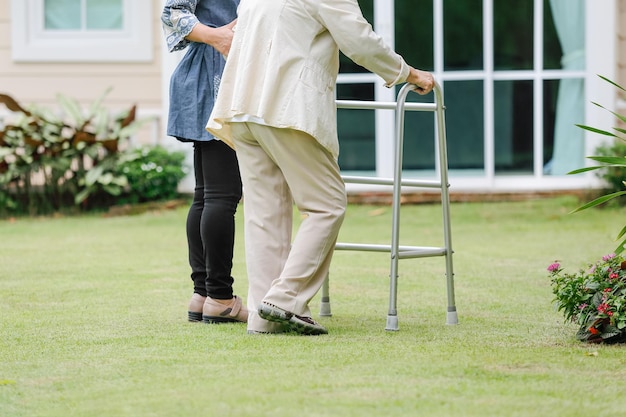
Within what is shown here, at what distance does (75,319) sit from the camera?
4988 millimetres

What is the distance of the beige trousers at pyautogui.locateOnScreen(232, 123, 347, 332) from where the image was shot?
440cm

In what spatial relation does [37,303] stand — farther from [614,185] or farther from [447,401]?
[614,185]

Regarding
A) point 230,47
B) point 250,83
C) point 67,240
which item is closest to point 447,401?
point 250,83

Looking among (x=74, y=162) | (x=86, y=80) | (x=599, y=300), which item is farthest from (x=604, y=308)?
(x=86, y=80)

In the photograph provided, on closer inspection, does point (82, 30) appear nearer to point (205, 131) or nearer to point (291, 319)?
point (205, 131)

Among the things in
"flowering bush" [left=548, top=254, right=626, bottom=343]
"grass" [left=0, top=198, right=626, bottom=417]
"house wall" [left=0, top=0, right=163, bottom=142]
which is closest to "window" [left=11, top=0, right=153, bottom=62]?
"house wall" [left=0, top=0, right=163, bottom=142]

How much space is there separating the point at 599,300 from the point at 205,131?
1.74 m

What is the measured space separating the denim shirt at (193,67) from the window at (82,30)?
6.85 m

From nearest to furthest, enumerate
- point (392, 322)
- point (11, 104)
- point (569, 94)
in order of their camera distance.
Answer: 1. point (392, 322)
2. point (11, 104)
3. point (569, 94)

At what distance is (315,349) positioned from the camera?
13.4 feet

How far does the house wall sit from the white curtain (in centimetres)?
399

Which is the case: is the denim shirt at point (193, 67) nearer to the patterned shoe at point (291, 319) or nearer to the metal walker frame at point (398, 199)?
the metal walker frame at point (398, 199)

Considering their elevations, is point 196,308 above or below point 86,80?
below

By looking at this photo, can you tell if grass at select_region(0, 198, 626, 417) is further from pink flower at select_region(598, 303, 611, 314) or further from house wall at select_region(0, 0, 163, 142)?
house wall at select_region(0, 0, 163, 142)
